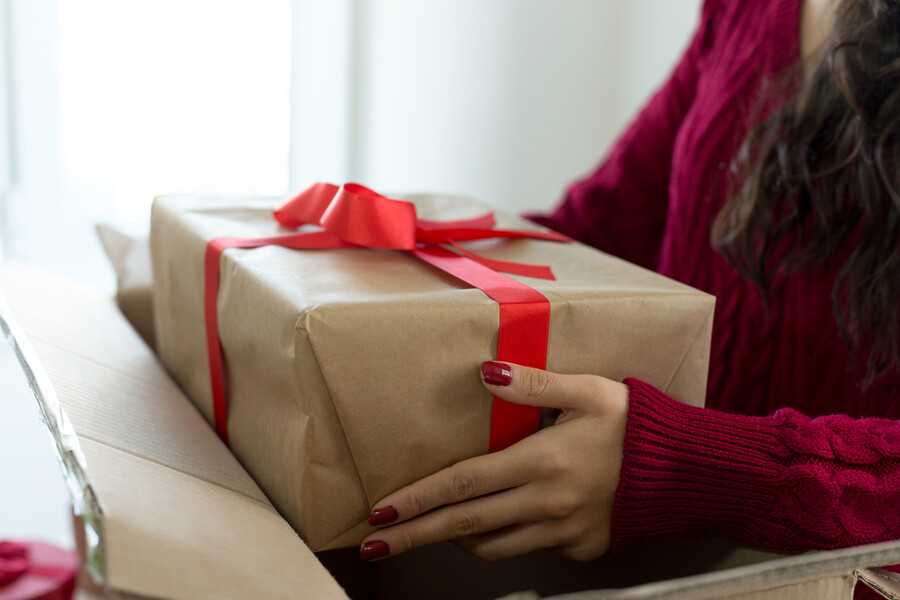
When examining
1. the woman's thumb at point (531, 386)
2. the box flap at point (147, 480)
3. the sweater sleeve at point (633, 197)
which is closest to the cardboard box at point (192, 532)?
the box flap at point (147, 480)

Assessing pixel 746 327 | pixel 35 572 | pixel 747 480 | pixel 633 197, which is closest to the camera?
pixel 35 572

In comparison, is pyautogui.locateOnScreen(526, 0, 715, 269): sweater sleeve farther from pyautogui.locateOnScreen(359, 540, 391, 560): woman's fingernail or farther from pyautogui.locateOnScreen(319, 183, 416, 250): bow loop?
pyautogui.locateOnScreen(359, 540, 391, 560): woman's fingernail

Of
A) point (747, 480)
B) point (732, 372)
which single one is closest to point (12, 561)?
point (747, 480)

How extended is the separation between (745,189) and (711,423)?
1.10 feet

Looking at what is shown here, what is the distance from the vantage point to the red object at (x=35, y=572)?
1.12 ft

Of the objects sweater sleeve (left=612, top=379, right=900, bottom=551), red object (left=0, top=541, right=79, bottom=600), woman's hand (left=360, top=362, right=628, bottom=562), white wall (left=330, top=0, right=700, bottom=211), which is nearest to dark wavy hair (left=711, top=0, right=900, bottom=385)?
sweater sleeve (left=612, top=379, right=900, bottom=551)

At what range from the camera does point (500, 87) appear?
188cm

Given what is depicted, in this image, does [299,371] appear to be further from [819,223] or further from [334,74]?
[334,74]

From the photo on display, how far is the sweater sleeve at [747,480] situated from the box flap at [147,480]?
0.64ft

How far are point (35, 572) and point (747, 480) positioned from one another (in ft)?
1.24

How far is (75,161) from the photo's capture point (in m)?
1.50

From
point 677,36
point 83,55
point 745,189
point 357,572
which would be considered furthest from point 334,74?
point 357,572

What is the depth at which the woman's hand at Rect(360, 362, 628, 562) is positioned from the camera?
443mm

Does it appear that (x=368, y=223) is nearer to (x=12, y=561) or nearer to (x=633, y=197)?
(x=12, y=561)
